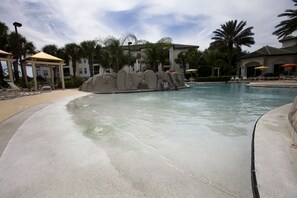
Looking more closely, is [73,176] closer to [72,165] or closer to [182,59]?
[72,165]

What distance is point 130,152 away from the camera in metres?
3.47

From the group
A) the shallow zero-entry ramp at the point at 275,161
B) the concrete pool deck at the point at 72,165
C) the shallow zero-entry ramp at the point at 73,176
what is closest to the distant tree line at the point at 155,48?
the concrete pool deck at the point at 72,165

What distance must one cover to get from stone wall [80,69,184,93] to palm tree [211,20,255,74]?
58.8 ft

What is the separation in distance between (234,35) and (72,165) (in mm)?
33945

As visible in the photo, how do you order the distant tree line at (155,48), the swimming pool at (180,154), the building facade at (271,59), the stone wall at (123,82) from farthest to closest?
the building facade at (271,59) < the distant tree line at (155,48) < the stone wall at (123,82) < the swimming pool at (180,154)

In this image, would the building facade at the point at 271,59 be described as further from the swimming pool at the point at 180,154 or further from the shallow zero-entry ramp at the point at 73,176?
the shallow zero-entry ramp at the point at 73,176

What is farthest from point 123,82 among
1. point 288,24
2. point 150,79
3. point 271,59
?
point 271,59

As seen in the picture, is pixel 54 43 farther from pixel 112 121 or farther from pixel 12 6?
pixel 112 121

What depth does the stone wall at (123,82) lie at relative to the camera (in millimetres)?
17156

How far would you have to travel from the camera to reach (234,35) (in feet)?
99.1

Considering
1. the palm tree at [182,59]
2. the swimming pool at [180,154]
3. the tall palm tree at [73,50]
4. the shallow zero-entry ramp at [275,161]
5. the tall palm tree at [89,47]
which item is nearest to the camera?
the shallow zero-entry ramp at [275,161]

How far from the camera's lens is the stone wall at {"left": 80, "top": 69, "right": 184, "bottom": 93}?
1716 centimetres

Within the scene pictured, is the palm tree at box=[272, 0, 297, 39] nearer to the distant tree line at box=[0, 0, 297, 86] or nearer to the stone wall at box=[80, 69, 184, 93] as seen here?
the distant tree line at box=[0, 0, 297, 86]

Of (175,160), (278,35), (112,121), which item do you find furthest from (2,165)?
(278,35)
